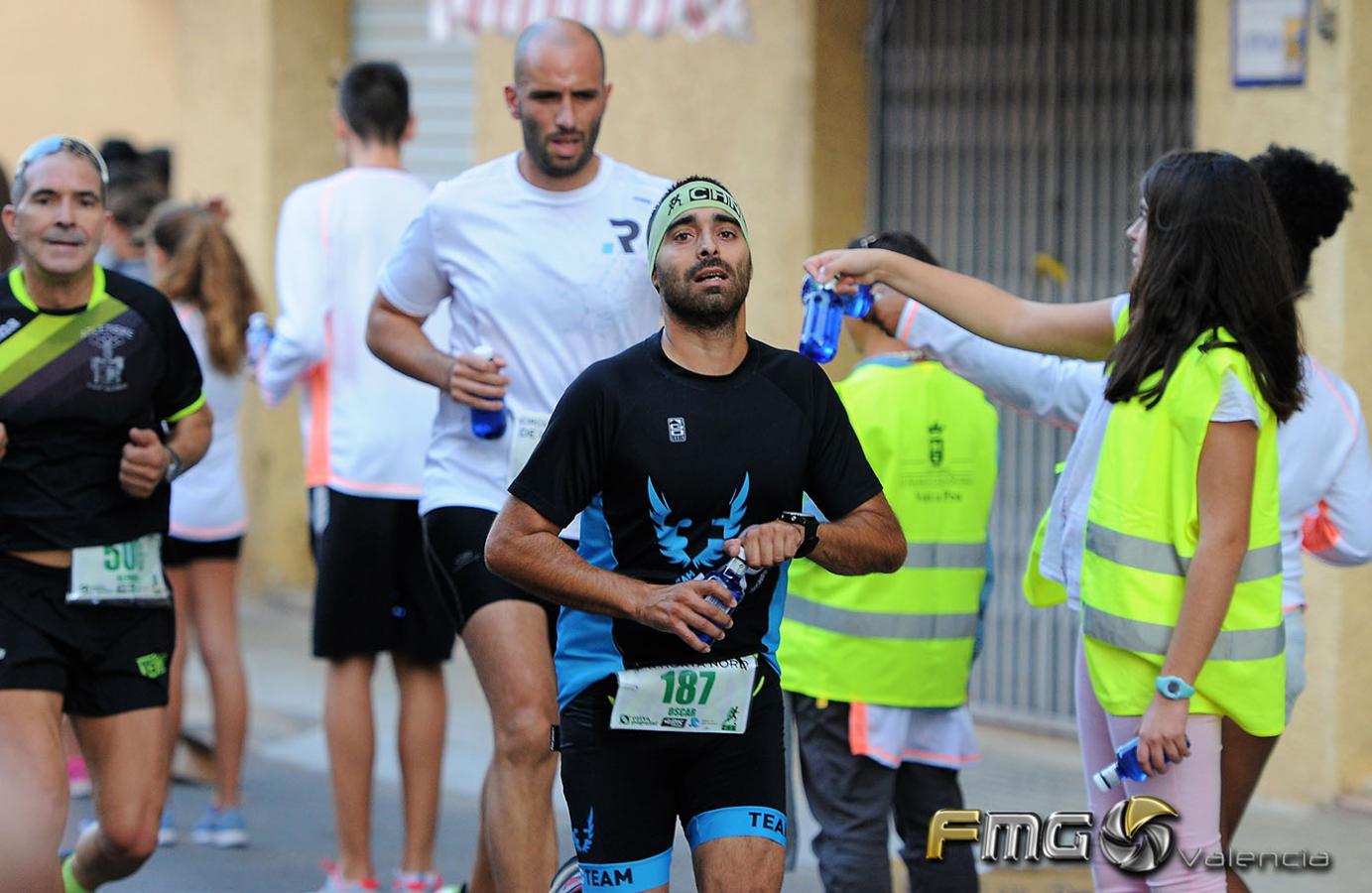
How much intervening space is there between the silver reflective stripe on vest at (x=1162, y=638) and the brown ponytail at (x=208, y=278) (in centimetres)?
396

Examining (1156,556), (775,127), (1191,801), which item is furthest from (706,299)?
(775,127)

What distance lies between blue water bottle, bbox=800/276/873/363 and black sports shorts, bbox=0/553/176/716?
1940mm

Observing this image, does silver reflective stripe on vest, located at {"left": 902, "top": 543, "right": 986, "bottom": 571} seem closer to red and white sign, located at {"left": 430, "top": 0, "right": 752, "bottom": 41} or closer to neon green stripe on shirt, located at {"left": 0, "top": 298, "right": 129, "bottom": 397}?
neon green stripe on shirt, located at {"left": 0, "top": 298, "right": 129, "bottom": 397}

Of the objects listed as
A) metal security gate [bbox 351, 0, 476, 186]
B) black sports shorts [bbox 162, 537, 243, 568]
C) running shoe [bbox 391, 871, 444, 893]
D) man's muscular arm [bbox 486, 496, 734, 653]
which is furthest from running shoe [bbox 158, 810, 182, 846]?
metal security gate [bbox 351, 0, 476, 186]

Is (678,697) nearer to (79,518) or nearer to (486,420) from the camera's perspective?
(486,420)

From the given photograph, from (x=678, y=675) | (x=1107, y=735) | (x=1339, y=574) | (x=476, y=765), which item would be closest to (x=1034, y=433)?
(x=1339, y=574)

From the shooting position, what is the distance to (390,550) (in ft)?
21.1

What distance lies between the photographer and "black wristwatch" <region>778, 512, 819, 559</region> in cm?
395

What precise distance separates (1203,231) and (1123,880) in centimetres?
142

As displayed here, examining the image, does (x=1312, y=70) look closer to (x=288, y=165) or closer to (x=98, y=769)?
(x=98, y=769)

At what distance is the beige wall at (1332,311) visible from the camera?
23.1 feet

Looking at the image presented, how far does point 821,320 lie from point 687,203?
2.23 ft

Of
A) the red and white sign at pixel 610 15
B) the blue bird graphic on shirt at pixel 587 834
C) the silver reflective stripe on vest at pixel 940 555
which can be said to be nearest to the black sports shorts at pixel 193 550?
the red and white sign at pixel 610 15

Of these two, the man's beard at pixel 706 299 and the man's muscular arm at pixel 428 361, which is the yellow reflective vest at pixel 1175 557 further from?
the man's muscular arm at pixel 428 361
